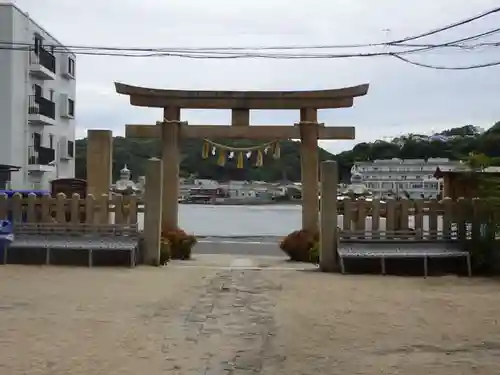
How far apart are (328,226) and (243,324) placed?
5.66 meters

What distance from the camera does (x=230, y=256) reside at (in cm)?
1709

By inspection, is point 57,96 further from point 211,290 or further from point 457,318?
point 457,318

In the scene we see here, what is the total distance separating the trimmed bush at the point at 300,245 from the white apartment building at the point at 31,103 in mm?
15001

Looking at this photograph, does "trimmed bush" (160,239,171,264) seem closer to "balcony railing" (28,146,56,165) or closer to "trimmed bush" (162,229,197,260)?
"trimmed bush" (162,229,197,260)

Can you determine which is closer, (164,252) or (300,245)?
(164,252)

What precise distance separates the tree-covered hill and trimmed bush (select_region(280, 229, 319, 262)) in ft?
14.0

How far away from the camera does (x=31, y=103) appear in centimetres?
3416

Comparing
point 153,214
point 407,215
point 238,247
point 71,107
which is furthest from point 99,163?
point 71,107

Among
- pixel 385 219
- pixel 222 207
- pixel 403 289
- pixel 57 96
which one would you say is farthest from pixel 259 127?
pixel 57 96

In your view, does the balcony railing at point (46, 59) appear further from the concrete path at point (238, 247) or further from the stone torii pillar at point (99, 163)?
the stone torii pillar at point (99, 163)

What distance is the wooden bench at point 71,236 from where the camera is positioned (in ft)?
43.5

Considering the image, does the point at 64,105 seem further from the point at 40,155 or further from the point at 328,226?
the point at 328,226

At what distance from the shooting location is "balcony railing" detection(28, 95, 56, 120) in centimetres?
3403

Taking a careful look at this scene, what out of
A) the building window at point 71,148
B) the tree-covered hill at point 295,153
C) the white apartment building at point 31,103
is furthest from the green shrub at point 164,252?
the building window at point 71,148
